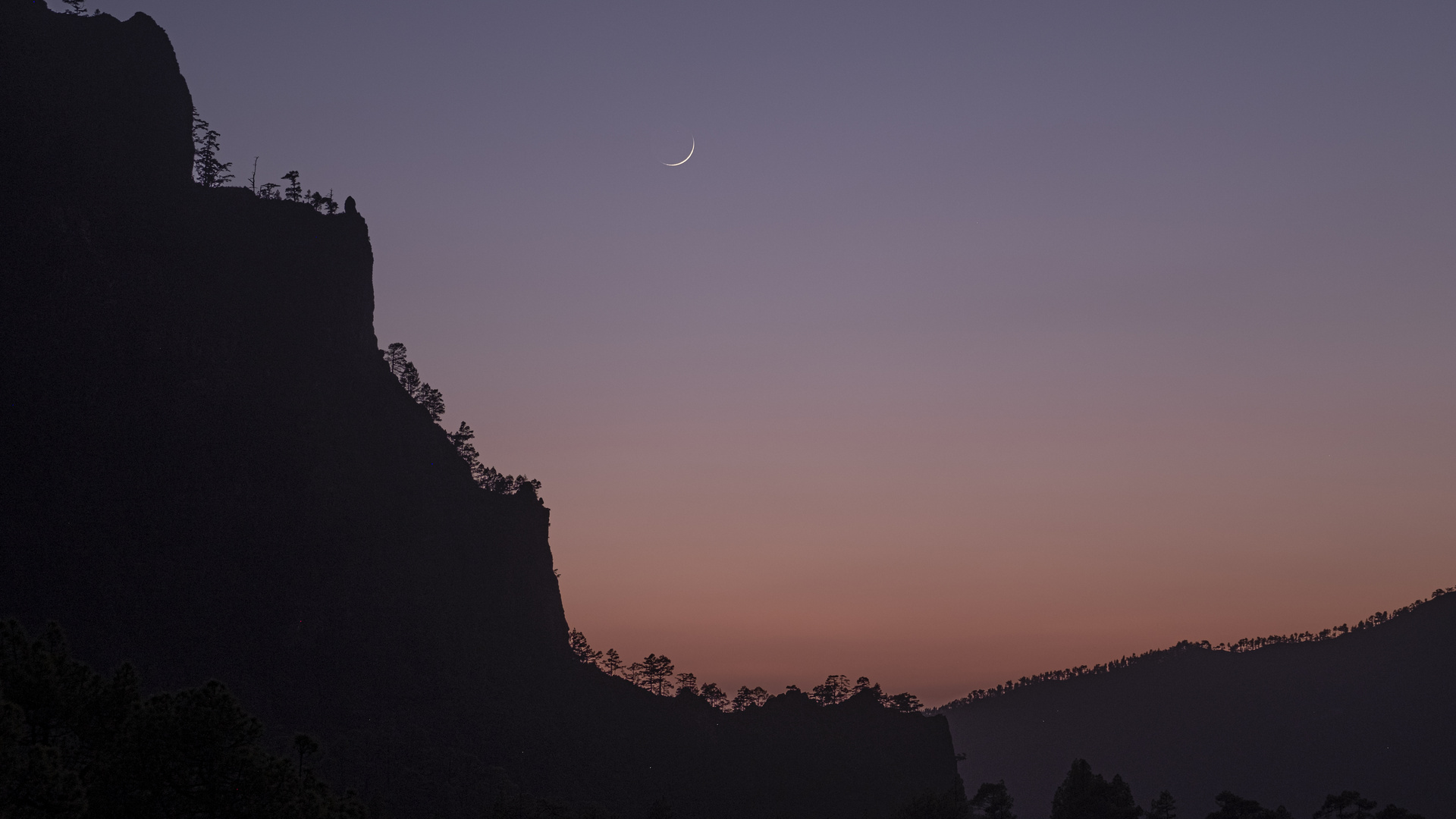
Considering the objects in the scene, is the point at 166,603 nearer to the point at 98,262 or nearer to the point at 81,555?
the point at 81,555

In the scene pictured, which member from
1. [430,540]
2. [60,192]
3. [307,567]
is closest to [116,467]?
[307,567]

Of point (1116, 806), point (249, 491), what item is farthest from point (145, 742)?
point (249, 491)

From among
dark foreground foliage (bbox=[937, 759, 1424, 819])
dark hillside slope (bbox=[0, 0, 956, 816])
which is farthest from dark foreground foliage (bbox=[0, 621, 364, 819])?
dark foreground foliage (bbox=[937, 759, 1424, 819])

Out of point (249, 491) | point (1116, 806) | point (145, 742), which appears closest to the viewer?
point (145, 742)

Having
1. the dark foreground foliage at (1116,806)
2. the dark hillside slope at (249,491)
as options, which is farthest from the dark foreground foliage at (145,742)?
the dark foreground foliage at (1116,806)

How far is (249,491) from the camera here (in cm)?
15075

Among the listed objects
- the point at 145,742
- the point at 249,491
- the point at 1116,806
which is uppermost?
the point at 249,491

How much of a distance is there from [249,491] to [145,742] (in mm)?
129659

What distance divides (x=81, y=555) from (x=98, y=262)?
4527 centimetres

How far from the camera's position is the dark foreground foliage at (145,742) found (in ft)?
104

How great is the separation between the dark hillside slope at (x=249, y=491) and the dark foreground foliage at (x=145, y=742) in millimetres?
101358

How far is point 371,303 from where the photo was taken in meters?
194

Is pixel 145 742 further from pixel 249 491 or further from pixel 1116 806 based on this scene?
pixel 249 491

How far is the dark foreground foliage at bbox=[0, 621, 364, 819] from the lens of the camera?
31.6m
